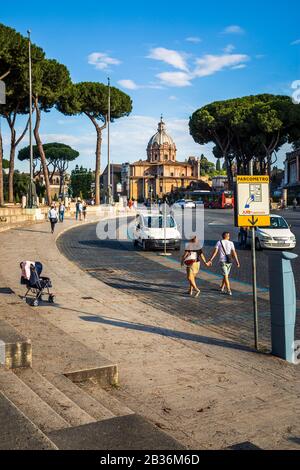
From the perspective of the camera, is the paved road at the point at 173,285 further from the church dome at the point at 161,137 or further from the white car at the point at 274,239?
the church dome at the point at 161,137

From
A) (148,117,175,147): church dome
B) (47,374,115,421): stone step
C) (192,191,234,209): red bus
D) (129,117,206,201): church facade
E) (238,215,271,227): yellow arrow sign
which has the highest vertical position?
(148,117,175,147): church dome

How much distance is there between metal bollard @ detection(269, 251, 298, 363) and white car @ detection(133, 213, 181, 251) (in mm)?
12376

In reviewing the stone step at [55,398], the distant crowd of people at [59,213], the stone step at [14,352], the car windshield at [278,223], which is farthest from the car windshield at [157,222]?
the stone step at [55,398]

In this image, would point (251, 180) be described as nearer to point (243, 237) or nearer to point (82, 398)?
point (82, 398)

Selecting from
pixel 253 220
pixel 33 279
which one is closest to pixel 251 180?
pixel 253 220

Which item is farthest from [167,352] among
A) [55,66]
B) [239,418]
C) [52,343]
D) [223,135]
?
[223,135]

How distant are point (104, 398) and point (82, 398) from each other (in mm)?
373

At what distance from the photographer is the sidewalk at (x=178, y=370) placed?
458cm

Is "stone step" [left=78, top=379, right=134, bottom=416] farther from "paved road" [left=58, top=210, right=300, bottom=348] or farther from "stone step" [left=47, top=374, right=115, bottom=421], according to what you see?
"paved road" [left=58, top=210, right=300, bottom=348]

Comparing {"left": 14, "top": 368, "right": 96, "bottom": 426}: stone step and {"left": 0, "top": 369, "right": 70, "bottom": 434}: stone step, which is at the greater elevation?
{"left": 0, "top": 369, "right": 70, "bottom": 434}: stone step

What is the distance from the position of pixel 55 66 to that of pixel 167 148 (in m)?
104

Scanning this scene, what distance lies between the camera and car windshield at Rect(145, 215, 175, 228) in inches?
776

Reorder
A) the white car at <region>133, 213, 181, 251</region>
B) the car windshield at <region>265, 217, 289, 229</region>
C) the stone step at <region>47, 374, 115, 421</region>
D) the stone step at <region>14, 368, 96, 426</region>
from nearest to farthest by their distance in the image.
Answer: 1. the stone step at <region>14, 368, 96, 426</region>
2. the stone step at <region>47, 374, 115, 421</region>
3. the car windshield at <region>265, 217, 289, 229</region>
4. the white car at <region>133, 213, 181, 251</region>

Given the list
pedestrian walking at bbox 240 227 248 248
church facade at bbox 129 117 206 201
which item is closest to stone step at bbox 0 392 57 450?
pedestrian walking at bbox 240 227 248 248
